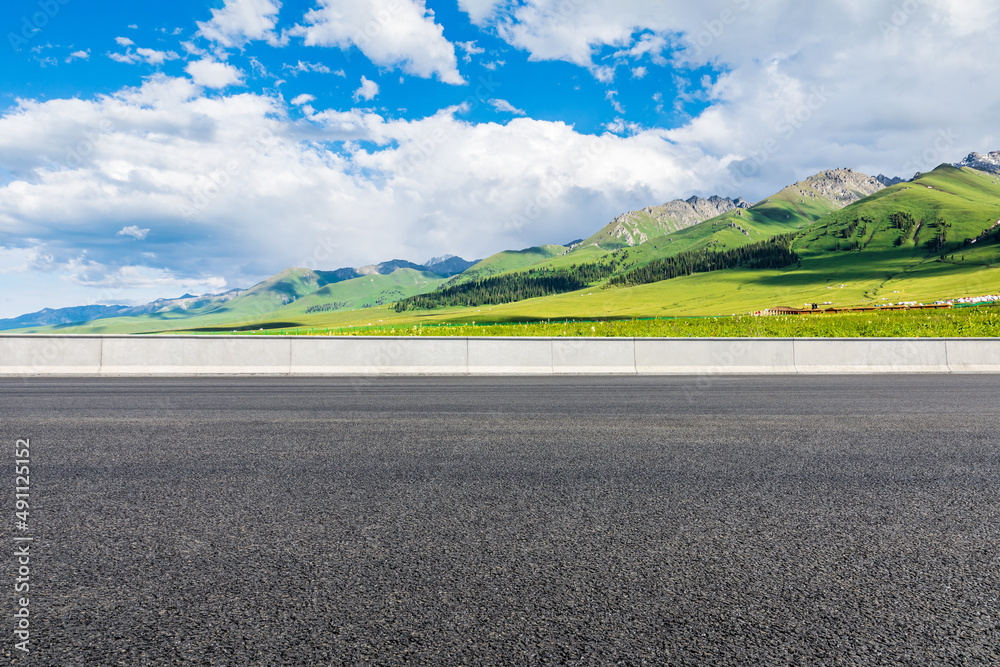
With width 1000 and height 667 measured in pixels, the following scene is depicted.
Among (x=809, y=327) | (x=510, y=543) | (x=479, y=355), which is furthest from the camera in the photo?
(x=809, y=327)

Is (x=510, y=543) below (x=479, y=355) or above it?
below

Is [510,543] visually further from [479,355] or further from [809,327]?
[809,327]

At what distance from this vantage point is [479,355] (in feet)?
56.9

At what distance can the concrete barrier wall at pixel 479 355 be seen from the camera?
16766 millimetres

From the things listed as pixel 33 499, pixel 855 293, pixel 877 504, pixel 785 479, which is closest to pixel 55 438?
pixel 33 499

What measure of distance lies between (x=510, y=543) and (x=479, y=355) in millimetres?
13152

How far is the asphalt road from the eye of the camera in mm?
2955

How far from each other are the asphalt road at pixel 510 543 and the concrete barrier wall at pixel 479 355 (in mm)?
7944

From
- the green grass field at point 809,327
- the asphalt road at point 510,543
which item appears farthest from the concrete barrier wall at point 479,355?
the green grass field at point 809,327

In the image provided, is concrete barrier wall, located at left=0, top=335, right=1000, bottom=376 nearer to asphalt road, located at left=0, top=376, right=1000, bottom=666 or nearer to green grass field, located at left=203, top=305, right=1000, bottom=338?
asphalt road, located at left=0, top=376, right=1000, bottom=666

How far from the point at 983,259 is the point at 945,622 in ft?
663

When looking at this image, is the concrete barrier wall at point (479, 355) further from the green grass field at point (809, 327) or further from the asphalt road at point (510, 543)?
the green grass field at point (809, 327)

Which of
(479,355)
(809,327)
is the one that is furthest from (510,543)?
(809,327)

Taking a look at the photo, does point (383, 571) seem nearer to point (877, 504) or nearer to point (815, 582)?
point (815, 582)
